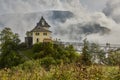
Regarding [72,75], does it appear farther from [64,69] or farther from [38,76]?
[38,76]

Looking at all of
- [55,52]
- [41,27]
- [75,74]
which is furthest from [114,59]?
[41,27]

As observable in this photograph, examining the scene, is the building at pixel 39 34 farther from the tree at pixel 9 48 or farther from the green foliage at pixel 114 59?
the green foliage at pixel 114 59

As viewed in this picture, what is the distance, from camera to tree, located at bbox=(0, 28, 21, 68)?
56.6 meters

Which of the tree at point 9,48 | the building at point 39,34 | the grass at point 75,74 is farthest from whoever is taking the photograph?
the building at point 39,34

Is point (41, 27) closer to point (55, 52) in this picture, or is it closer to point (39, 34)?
point (39, 34)

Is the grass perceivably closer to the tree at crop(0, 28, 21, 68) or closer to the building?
the tree at crop(0, 28, 21, 68)

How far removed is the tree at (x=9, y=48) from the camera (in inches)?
2227

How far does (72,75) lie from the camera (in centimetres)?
848

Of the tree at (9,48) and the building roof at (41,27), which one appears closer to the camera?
the tree at (9,48)

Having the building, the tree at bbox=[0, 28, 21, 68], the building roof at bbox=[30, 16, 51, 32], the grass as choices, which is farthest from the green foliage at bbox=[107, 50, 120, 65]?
the building roof at bbox=[30, 16, 51, 32]

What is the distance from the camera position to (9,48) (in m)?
59.2

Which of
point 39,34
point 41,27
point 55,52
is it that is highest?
point 41,27

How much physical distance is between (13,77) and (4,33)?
48615mm

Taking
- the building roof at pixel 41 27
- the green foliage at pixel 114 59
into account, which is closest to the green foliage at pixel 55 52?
the building roof at pixel 41 27
